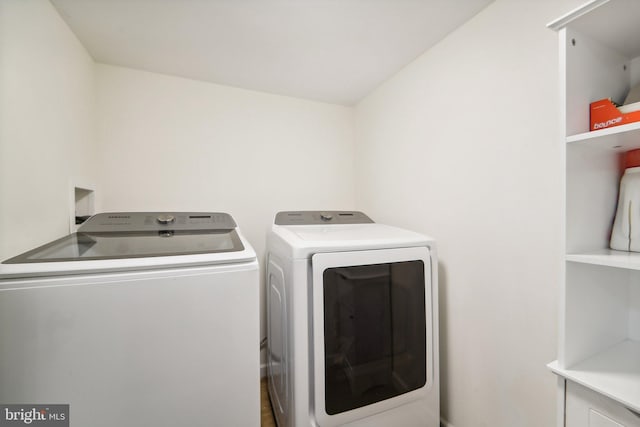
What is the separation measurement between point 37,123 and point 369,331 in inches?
66.6

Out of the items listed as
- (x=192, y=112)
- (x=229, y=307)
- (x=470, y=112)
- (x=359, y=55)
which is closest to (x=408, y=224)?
(x=470, y=112)

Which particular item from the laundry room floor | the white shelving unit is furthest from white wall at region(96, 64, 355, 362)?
the white shelving unit

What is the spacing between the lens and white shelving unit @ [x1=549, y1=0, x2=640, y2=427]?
2.25ft

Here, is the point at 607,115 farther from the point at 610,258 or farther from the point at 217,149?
the point at 217,149

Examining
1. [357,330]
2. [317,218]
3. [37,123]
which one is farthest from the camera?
[317,218]

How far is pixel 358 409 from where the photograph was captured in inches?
44.0

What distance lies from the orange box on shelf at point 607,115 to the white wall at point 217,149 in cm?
170

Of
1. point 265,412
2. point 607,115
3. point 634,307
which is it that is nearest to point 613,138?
point 607,115

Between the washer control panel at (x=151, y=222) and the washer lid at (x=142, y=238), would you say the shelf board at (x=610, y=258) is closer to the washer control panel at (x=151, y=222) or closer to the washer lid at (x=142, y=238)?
the washer lid at (x=142, y=238)

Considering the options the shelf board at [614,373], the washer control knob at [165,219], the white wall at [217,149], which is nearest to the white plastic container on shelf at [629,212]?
the shelf board at [614,373]

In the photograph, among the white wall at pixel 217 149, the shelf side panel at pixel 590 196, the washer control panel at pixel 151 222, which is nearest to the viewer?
the shelf side panel at pixel 590 196

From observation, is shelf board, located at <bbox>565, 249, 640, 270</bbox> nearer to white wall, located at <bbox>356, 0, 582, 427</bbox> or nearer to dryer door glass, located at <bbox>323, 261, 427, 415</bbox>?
white wall, located at <bbox>356, 0, 582, 427</bbox>

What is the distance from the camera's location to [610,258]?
68 centimetres

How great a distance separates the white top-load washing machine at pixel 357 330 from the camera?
107 centimetres
